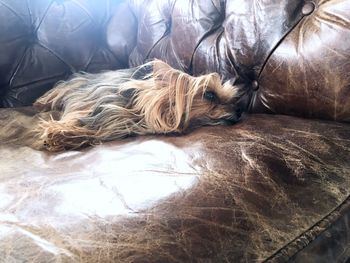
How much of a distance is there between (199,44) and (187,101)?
0.71ft

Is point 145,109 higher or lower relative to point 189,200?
lower

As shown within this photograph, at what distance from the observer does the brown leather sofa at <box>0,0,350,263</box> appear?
51 cm

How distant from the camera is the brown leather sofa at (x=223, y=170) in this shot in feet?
1.69

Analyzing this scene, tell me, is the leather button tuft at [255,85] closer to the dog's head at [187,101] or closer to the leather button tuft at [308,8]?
the dog's head at [187,101]

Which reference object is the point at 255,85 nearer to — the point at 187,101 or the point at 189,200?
the point at 187,101

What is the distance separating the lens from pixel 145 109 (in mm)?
1086

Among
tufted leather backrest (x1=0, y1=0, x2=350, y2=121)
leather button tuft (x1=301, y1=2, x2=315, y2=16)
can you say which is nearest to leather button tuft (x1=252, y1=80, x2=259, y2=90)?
tufted leather backrest (x1=0, y1=0, x2=350, y2=121)

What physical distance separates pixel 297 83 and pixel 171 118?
331 mm

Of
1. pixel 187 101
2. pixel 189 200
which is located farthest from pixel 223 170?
pixel 187 101

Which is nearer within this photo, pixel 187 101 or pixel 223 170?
pixel 223 170

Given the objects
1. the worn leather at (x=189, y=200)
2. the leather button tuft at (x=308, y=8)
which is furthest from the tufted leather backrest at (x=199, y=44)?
the worn leather at (x=189, y=200)

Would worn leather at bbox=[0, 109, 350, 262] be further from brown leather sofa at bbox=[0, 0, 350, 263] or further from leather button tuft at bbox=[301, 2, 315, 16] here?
leather button tuft at bbox=[301, 2, 315, 16]

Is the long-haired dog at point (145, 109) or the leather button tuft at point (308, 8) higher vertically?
the leather button tuft at point (308, 8)

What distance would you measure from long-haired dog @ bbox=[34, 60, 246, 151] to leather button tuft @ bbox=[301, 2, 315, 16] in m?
0.26
